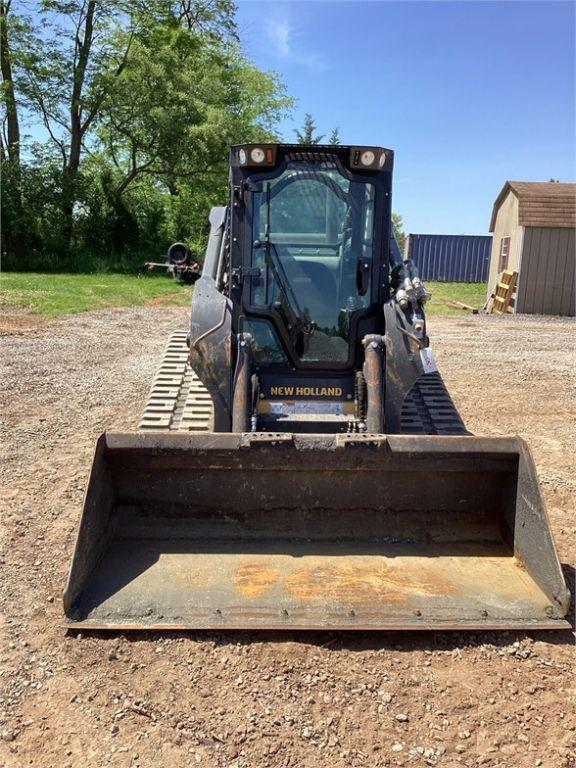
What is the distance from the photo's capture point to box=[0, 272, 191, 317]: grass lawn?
14133 millimetres

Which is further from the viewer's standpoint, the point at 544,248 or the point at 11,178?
the point at 11,178

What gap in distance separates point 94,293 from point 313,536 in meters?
14.0

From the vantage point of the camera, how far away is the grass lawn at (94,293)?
14266 mm

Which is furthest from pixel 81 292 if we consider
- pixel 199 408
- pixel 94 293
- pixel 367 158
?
pixel 367 158

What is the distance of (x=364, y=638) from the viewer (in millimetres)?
3252

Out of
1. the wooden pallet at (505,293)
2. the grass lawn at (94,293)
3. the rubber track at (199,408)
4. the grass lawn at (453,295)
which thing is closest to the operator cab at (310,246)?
the rubber track at (199,408)

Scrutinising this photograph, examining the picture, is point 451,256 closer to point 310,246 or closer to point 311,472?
point 310,246

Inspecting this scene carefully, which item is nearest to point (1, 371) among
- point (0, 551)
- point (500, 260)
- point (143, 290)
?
point (0, 551)

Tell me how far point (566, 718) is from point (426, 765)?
0.68 meters

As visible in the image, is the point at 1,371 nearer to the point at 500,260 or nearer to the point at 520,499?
the point at 520,499

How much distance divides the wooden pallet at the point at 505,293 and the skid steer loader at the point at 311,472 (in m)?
13.2

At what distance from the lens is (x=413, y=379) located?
4480 millimetres

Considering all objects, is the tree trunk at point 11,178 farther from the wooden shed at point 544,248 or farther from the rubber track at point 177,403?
the rubber track at point 177,403

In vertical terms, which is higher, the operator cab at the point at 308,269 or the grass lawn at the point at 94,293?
the operator cab at the point at 308,269
